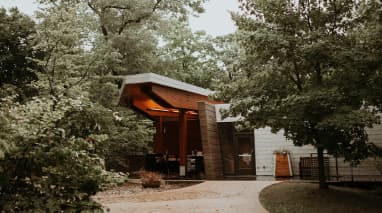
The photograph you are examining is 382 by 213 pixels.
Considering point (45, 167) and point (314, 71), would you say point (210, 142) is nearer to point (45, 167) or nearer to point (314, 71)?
point (314, 71)

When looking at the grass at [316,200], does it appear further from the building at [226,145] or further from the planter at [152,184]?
the building at [226,145]

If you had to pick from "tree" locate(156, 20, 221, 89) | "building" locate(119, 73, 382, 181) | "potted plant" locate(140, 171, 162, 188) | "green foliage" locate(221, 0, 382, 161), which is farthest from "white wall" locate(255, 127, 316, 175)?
"tree" locate(156, 20, 221, 89)

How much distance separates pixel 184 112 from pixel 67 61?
603 centimetres

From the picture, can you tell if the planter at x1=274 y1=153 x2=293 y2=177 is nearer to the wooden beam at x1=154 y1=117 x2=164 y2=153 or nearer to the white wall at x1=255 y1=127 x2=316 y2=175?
the white wall at x1=255 y1=127 x2=316 y2=175

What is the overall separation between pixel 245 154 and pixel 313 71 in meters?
6.82

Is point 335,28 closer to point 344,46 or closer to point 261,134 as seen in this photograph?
point 344,46

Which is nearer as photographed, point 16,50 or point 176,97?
point 16,50

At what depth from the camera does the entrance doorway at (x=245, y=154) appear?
48.3 feet

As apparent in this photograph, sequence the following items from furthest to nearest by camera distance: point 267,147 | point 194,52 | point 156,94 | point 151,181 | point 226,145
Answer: point 194,52, point 226,145, point 267,147, point 156,94, point 151,181

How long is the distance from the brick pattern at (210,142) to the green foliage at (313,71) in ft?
16.2

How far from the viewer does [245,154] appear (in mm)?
14852

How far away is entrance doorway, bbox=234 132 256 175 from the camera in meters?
14.7

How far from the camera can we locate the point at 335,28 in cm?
830

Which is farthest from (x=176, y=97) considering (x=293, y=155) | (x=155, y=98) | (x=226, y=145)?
(x=293, y=155)
